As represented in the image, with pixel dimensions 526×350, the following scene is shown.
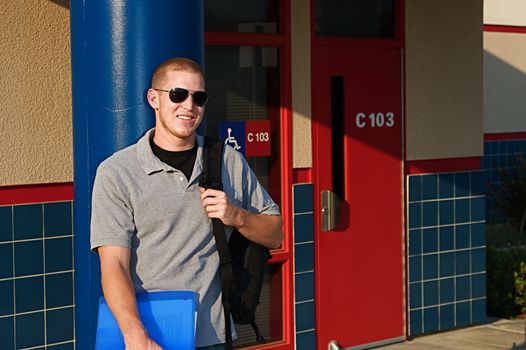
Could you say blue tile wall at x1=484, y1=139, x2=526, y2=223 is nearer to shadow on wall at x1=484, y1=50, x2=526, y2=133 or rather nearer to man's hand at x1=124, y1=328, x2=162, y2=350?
shadow on wall at x1=484, y1=50, x2=526, y2=133

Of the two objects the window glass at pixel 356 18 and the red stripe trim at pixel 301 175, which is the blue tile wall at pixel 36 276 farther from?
the window glass at pixel 356 18

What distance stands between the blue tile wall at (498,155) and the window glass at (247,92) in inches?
290

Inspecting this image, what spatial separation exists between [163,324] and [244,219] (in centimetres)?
47

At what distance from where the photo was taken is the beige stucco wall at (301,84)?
783 centimetres

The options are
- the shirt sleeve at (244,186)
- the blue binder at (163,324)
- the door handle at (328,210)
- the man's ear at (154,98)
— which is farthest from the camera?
the door handle at (328,210)

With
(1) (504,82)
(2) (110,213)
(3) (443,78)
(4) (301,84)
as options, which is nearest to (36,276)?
(4) (301,84)

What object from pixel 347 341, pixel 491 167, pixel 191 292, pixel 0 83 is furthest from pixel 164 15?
pixel 491 167

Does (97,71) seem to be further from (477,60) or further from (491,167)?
(491,167)

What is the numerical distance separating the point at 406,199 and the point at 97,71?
15.5 feet

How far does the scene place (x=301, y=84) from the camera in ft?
25.8

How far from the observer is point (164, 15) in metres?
4.29

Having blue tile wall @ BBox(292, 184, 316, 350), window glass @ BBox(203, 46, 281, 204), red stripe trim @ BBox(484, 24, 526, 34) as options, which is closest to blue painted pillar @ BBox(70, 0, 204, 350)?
window glass @ BBox(203, 46, 281, 204)

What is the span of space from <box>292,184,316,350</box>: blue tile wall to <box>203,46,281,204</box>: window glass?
0.64 feet

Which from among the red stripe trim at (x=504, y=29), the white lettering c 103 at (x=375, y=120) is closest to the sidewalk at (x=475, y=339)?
the white lettering c 103 at (x=375, y=120)
